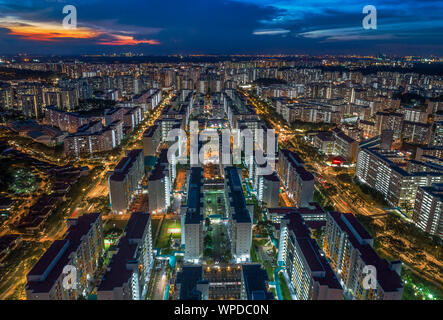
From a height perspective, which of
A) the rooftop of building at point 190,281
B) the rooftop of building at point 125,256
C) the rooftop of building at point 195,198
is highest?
the rooftop of building at point 195,198

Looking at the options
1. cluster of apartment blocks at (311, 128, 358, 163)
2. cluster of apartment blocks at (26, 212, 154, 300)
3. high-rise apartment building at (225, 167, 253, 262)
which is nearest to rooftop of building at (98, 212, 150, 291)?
cluster of apartment blocks at (26, 212, 154, 300)

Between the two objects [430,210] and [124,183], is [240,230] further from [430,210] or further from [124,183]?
[430,210]

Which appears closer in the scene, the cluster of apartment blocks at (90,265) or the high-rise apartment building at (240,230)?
the cluster of apartment blocks at (90,265)

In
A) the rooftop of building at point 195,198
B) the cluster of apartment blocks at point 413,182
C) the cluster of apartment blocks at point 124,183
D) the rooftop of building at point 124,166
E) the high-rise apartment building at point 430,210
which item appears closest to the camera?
the rooftop of building at point 195,198

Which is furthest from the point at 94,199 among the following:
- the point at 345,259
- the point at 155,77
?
the point at 155,77

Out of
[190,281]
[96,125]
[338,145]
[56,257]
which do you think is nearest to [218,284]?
[190,281]

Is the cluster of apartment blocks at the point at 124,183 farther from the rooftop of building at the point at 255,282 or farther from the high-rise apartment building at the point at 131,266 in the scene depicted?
the rooftop of building at the point at 255,282

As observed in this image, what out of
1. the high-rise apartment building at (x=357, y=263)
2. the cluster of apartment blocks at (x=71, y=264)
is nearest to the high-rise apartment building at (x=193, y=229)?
the cluster of apartment blocks at (x=71, y=264)

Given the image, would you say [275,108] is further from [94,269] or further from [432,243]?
[94,269]
